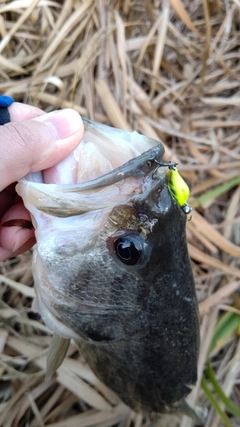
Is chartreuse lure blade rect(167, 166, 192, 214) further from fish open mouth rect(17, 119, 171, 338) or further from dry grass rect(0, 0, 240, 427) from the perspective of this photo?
dry grass rect(0, 0, 240, 427)

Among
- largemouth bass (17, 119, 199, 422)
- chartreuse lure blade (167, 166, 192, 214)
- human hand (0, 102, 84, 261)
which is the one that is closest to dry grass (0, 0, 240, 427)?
largemouth bass (17, 119, 199, 422)

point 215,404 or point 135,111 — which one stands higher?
point 135,111

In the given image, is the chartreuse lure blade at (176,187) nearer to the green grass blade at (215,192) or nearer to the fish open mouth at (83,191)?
the fish open mouth at (83,191)

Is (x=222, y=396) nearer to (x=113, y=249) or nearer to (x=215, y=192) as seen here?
(x=215, y=192)

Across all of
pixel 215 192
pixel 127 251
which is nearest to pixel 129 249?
pixel 127 251

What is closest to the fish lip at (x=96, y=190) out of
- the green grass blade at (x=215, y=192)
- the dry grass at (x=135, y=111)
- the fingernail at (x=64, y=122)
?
the fingernail at (x=64, y=122)

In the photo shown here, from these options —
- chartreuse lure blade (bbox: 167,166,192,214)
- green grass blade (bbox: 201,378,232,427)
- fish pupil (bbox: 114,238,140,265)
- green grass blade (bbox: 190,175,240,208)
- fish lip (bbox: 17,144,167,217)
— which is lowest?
green grass blade (bbox: 201,378,232,427)

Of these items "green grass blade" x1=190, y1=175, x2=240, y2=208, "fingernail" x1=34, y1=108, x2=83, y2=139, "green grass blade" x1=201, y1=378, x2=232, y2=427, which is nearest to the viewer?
"fingernail" x1=34, y1=108, x2=83, y2=139
